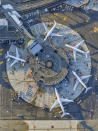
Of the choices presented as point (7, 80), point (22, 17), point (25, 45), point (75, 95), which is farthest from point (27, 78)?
point (22, 17)

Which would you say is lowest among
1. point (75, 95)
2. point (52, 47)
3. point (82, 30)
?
point (75, 95)

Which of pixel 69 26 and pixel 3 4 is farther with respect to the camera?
pixel 69 26

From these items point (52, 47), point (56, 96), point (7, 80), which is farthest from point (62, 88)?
point (7, 80)

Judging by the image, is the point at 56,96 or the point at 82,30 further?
the point at 82,30

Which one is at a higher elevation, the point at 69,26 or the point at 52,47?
the point at 69,26

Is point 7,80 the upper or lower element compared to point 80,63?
lower

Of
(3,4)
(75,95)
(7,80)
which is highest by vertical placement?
(3,4)

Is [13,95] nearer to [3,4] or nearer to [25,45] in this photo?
[25,45]

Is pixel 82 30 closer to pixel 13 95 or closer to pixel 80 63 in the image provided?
pixel 80 63
